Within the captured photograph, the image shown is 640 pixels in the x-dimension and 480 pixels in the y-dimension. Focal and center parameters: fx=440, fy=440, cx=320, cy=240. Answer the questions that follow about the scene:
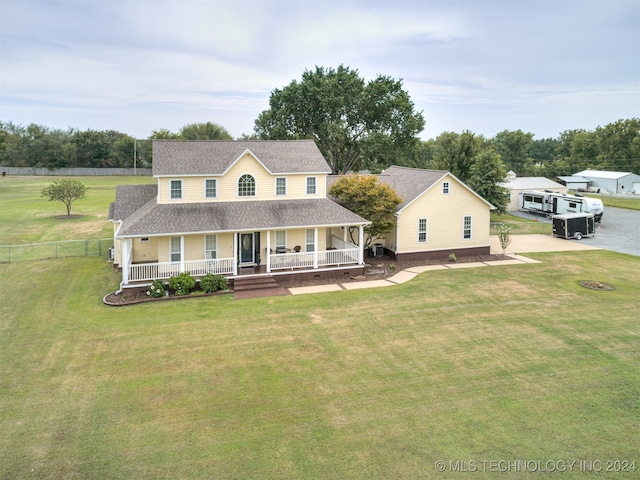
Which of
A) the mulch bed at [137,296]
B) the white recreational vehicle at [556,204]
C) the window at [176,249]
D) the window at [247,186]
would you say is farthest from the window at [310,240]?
the white recreational vehicle at [556,204]

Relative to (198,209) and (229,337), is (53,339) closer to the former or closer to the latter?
(229,337)

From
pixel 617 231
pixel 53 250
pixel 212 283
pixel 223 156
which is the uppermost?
pixel 223 156

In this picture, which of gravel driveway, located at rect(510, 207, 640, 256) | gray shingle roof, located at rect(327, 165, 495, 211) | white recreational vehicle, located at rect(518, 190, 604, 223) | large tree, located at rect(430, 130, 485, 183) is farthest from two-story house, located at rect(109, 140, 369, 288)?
white recreational vehicle, located at rect(518, 190, 604, 223)

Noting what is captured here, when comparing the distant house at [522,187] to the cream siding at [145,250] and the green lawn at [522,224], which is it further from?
the cream siding at [145,250]

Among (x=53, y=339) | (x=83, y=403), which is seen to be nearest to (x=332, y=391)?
(x=83, y=403)

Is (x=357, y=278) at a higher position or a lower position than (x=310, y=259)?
lower

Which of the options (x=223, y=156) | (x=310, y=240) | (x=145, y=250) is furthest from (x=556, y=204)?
(x=145, y=250)

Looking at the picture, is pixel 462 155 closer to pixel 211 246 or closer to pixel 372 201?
pixel 372 201
